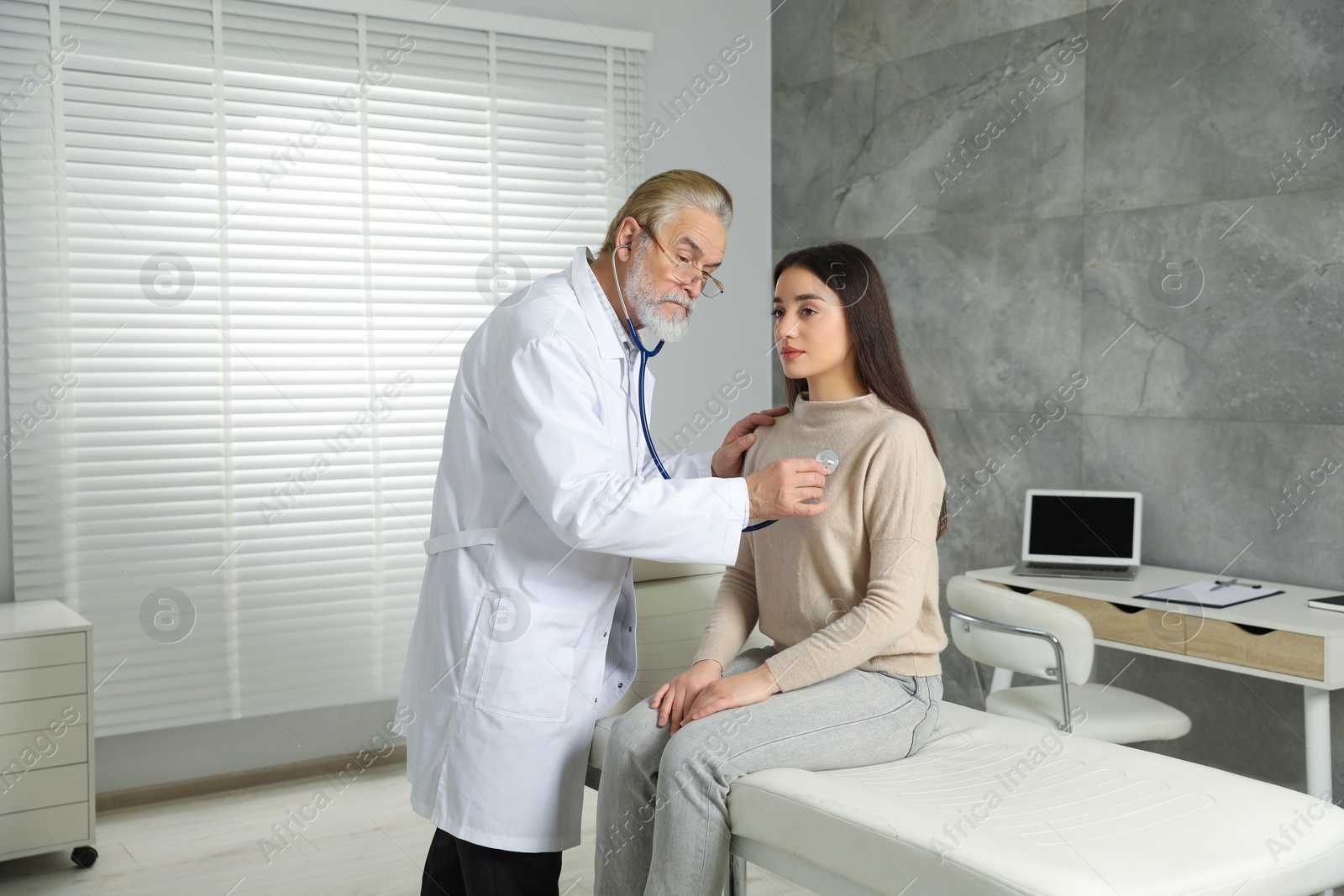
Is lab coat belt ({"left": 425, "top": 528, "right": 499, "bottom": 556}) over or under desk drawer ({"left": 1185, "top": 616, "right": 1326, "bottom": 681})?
over

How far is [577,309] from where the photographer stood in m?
1.78

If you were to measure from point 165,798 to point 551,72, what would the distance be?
2587mm

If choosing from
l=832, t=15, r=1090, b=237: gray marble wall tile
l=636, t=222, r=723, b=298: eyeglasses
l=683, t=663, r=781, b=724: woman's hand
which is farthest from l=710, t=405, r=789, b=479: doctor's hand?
l=832, t=15, r=1090, b=237: gray marble wall tile

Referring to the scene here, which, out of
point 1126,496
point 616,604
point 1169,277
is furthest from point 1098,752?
point 1169,277

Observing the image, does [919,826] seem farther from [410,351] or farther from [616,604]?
[410,351]

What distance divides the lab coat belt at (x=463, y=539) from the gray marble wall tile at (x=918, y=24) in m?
2.51

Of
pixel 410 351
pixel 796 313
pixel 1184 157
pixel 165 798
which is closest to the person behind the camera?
pixel 796 313

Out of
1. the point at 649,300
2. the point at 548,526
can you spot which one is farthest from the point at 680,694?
the point at 649,300

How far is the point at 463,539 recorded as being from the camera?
1.74 metres

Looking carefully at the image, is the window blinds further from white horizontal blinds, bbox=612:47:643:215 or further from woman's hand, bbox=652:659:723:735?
woman's hand, bbox=652:659:723:735

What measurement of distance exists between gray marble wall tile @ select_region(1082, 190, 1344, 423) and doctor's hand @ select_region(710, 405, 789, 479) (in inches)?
59.6

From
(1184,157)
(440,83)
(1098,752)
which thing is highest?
(440,83)

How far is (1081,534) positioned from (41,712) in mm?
2746

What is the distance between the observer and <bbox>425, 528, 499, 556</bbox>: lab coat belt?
172 centimetres
